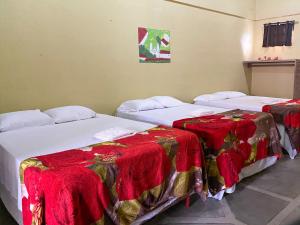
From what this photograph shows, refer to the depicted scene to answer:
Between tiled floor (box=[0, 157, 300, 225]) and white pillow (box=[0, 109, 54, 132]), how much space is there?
28.5 inches

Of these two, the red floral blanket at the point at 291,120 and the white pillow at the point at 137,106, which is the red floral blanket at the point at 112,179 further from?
the red floral blanket at the point at 291,120

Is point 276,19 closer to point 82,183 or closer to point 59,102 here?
point 59,102

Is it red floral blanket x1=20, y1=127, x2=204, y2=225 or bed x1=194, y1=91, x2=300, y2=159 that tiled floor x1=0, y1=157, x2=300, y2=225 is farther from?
bed x1=194, y1=91, x2=300, y2=159

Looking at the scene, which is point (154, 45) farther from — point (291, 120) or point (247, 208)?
point (247, 208)

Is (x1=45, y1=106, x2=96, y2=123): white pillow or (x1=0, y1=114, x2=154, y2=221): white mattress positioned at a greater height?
(x1=45, y1=106, x2=96, y2=123): white pillow

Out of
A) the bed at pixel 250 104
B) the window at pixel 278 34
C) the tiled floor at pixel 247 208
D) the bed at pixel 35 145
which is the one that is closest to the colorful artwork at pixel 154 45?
the bed at pixel 250 104

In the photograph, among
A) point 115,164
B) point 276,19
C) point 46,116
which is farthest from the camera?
point 276,19

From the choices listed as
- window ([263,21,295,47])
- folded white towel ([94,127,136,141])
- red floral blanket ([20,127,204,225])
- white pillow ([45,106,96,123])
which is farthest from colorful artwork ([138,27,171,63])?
window ([263,21,295,47])

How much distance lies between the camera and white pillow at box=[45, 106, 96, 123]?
2.91 m

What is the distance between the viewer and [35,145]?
6.89 ft

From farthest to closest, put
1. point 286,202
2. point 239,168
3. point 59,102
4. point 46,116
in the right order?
point 59,102, point 46,116, point 239,168, point 286,202

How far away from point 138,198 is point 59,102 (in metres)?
1.94

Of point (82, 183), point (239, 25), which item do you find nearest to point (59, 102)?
point (82, 183)

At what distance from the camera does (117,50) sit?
12.2 feet
